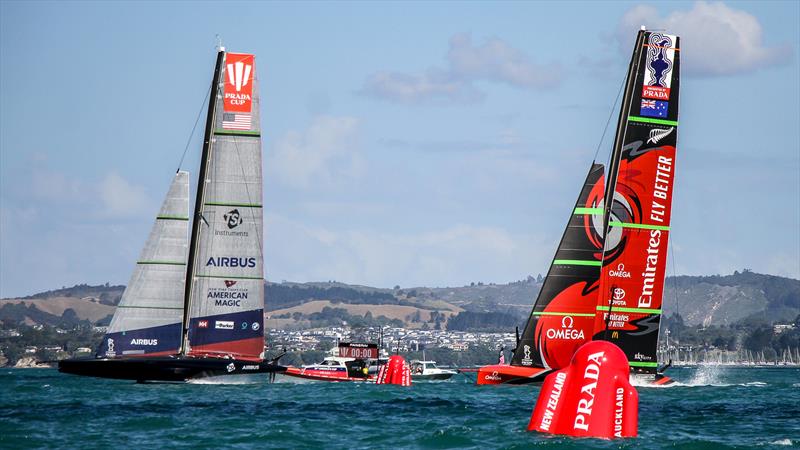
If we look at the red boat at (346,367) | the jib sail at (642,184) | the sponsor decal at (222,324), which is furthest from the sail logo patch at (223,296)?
the jib sail at (642,184)

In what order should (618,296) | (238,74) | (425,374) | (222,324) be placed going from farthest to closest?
(425,374), (222,324), (238,74), (618,296)

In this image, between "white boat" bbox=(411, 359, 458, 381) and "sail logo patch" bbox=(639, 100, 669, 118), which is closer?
"sail logo patch" bbox=(639, 100, 669, 118)

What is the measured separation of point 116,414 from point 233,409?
3.37 meters

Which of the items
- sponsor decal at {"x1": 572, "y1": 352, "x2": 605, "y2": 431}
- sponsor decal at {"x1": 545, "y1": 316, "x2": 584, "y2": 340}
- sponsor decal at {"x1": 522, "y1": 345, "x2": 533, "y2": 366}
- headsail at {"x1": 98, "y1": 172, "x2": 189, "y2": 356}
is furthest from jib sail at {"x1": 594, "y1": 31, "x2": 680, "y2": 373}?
sponsor decal at {"x1": 572, "y1": 352, "x2": 605, "y2": 431}

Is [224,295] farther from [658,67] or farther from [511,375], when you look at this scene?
[658,67]

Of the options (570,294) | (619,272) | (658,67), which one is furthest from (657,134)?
(570,294)

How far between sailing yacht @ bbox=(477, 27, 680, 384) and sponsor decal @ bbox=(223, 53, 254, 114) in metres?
12.4

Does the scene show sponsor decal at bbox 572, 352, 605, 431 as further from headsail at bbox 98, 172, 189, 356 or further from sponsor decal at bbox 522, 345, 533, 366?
headsail at bbox 98, 172, 189, 356

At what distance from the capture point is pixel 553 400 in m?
20.8

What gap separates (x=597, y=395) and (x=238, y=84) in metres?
31.5

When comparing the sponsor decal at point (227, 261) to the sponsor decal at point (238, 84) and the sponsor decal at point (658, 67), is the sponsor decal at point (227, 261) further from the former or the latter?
the sponsor decal at point (658, 67)

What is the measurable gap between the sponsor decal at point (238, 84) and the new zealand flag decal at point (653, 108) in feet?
45.8

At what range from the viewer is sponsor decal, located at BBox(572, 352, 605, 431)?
65.9 ft

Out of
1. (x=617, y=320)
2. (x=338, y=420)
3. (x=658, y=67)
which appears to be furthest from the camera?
(x=617, y=320)
